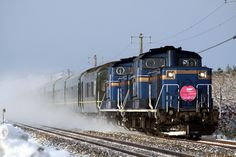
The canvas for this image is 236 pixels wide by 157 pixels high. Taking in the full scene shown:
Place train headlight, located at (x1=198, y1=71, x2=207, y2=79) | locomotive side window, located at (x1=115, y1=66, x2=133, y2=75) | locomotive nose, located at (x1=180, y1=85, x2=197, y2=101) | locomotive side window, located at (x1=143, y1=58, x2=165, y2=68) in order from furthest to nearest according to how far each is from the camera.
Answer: locomotive side window, located at (x1=115, y1=66, x2=133, y2=75) → locomotive side window, located at (x1=143, y1=58, x2=165, y2=68) → train headlight, located at (x1=198, y1=71, x2=207, y2=79) → locomotive nose, located at (x1=180, y1=85, x2=197, y2=101)

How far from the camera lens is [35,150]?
483 inches

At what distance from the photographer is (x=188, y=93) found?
19906 mm

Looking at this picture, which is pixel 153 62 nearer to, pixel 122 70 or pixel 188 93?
pixel 188 93

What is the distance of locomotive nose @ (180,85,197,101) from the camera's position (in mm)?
19859

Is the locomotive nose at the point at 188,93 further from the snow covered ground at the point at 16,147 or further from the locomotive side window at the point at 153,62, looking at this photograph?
the snow covered ground at the point at 16,147

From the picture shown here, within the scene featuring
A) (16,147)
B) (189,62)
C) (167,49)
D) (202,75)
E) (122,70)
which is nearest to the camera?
(16,147)

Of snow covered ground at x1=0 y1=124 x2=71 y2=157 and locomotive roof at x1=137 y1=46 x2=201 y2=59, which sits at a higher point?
locomotive roof at x1=137 y1=46 x2=201 y2=59

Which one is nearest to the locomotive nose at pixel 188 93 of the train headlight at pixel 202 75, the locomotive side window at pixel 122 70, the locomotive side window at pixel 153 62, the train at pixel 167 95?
the train at pixel 167 95

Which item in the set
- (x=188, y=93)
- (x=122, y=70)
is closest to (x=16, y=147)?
(x=188, y=93)

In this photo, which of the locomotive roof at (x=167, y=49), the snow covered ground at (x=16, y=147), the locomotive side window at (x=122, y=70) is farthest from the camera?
the locomotive side window at (x=122, y=70)

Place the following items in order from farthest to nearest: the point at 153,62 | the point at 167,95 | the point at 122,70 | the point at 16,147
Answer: the point at 122,70 < the point at 153,62 < the point at 167,95 < the point at 16,147

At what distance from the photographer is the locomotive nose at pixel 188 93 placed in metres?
19.9

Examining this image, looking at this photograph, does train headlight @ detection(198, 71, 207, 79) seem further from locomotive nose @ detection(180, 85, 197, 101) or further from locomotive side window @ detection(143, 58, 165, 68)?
locomotive side window @ detection(143, 58, 165, 68)

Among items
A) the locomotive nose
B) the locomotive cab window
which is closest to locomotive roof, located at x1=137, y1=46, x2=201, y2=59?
the locomotive cab window
